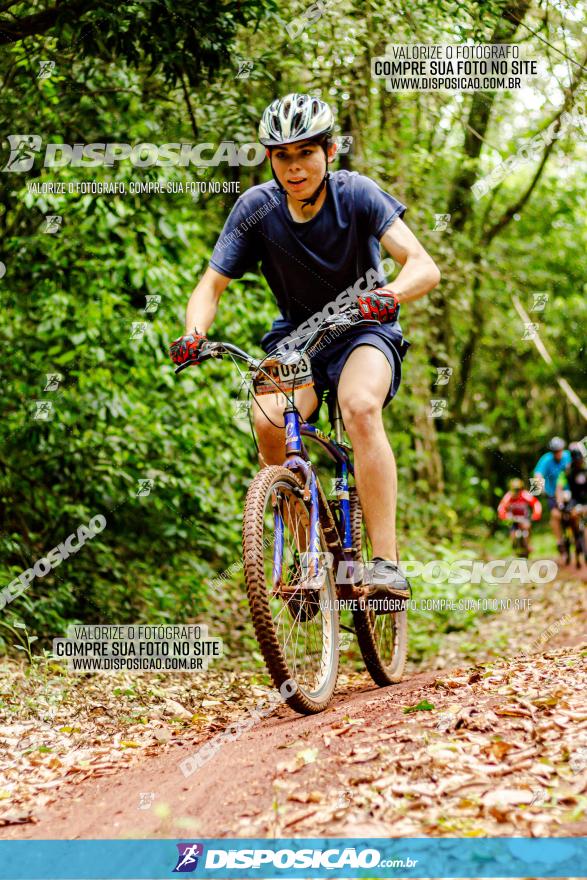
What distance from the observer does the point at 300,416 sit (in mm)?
3955

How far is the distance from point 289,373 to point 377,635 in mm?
1643

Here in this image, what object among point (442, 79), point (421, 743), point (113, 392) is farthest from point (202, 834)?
point (442, 79)

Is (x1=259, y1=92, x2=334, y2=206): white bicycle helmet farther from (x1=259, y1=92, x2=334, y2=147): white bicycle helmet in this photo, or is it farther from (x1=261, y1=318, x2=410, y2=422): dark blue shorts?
(x1=261, y1=318, x2=410, y2=422): dark blue shorts

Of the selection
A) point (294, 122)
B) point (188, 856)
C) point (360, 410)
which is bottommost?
point (188, 856)

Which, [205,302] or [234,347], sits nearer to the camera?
[234,347]

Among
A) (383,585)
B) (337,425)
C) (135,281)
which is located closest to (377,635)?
(383,585)

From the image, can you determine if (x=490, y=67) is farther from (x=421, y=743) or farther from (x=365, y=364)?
(x=421, y=743)

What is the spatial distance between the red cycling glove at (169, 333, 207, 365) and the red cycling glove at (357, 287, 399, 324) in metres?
0.70

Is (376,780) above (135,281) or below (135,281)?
below

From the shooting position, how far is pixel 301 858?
7.80 ft

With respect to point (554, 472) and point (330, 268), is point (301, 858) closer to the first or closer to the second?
point (330, 268)

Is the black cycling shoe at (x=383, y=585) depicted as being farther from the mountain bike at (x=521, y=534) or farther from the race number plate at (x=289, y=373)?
the mountain bike at (x=521, y=534)

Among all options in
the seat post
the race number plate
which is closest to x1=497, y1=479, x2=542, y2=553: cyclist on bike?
the seat post

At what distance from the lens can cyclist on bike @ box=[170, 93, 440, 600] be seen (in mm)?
3977
